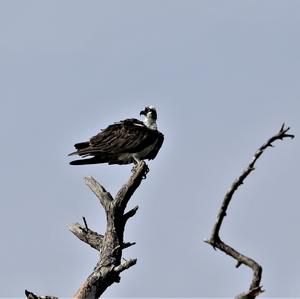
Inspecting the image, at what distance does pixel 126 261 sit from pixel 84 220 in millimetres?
1874

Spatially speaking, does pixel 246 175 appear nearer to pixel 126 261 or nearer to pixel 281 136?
pixel 281 136

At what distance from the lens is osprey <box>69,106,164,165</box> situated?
60.5 feet

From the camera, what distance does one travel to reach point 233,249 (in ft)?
28.6

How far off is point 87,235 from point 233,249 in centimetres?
655

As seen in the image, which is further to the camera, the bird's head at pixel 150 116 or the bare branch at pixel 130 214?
the bird's head at pixel 150 116

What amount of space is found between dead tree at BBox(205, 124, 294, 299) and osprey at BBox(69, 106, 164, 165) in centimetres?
976

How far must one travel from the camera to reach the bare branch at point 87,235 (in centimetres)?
1481

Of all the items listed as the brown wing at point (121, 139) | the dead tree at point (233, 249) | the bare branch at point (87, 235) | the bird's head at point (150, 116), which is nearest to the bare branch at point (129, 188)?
the bare branch at point (87, 235)

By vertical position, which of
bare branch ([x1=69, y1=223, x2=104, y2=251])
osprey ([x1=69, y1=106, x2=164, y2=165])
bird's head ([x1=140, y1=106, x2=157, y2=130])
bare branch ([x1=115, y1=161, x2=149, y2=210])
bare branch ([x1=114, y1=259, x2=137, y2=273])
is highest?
bird's head ([x1=140, y1=106, x2=157, y2=130])

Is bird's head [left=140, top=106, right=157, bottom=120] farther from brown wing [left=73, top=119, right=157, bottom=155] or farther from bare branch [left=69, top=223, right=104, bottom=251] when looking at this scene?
bare branch [left=69, top=223, right=104, bottom=251]

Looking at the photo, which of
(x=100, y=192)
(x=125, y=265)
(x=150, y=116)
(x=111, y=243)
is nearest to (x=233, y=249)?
(x=125, y=265)

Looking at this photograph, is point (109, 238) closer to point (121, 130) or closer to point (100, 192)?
point (100, 192)

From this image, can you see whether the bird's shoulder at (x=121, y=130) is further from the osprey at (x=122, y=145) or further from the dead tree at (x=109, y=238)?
the dead tree at (x=109, y=238)

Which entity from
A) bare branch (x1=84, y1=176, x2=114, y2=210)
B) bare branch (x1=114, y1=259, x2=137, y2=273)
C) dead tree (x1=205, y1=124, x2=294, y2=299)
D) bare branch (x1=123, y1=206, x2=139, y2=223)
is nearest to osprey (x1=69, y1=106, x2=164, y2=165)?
bare branch (x1=84, y1=176, x2=114, y2=210)
